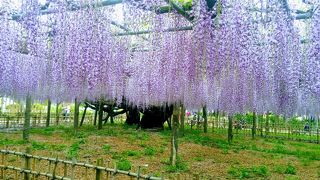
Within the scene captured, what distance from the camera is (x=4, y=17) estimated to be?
26.0ft

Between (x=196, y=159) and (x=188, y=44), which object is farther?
(x=196, y=159)

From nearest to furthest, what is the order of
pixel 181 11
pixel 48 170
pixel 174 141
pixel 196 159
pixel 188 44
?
1. pixel 48 170
2. pixel 181 11
3. pixel 188 44
4. pixel 174 141
5. pixel 196 159

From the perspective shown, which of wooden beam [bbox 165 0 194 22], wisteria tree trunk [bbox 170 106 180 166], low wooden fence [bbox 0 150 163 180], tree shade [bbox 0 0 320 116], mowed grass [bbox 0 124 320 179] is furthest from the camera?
wisteria tree trunk [bbox 170 106 180 166]

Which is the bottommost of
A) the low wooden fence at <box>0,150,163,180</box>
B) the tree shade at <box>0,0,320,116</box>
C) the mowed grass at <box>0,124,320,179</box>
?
the mowed grass at <box>0,124,320,179</box>

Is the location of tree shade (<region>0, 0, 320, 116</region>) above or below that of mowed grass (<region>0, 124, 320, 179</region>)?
above

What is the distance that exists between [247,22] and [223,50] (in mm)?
593

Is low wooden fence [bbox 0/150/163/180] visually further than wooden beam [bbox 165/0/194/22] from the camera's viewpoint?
No

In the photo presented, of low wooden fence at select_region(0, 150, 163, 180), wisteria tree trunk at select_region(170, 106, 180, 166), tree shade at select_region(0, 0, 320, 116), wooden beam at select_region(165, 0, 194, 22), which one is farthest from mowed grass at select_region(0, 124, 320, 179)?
wooden beam at select_region(165, 0, 194, 22)

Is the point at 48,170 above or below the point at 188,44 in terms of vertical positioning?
below

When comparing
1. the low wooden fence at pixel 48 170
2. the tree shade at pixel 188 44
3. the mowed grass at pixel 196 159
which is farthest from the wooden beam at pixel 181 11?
the mowed grass at pixel 196 159

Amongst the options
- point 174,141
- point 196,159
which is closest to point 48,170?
point 174,141

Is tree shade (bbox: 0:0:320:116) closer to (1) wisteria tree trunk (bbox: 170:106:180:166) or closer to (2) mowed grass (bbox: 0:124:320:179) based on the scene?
(1) wisteria tree trunk (bbox: 170:106:180:166)

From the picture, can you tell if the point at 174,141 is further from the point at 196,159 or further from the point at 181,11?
the point at 181,11

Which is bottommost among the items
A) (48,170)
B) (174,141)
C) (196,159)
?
(196,159)
